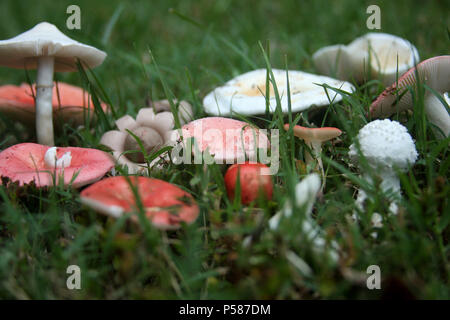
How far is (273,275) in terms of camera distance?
1398 mm

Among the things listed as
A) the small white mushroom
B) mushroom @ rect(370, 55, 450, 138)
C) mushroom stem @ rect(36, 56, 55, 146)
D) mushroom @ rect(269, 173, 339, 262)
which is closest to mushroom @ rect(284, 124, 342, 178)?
mushroom @ rect(269, 173, 339, 262)

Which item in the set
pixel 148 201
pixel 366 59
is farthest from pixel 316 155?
pixel 366 59

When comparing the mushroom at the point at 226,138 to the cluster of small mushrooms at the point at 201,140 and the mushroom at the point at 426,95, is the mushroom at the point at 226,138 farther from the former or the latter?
the mushroom at the point at 426,95

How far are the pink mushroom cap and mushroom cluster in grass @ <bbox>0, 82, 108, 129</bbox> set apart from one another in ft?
3.56

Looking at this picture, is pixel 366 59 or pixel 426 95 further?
pixel 366 59

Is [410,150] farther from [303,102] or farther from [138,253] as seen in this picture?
[138,253]

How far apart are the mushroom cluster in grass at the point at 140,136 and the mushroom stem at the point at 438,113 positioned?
5.39 feet

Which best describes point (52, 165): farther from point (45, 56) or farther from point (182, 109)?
point (182, 109)

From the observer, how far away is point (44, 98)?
2.74 meters

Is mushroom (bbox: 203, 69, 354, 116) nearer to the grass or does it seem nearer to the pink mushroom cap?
the grass

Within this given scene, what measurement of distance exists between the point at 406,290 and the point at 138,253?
3.50ft

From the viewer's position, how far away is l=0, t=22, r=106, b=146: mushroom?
2379mm

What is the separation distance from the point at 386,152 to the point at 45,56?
239 cm
